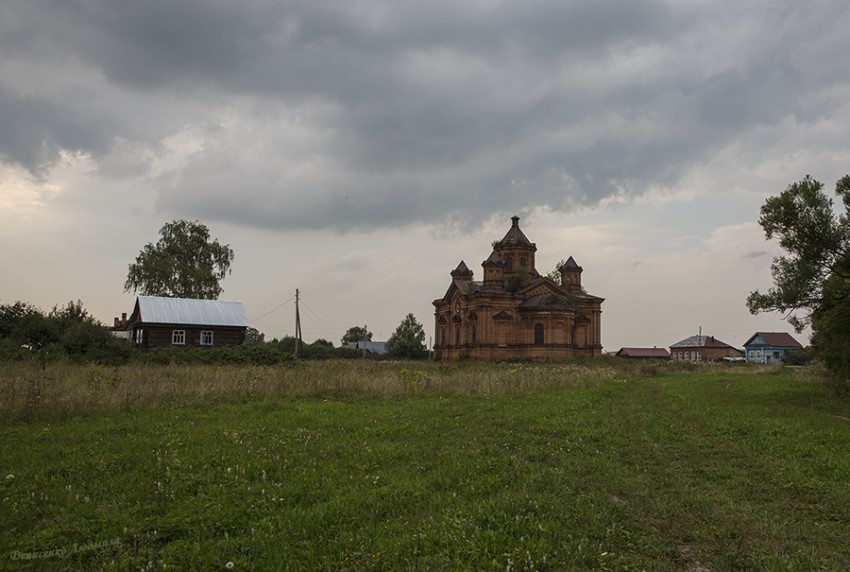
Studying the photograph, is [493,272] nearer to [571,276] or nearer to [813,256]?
[571,276]

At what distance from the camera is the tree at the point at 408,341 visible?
3100 inches

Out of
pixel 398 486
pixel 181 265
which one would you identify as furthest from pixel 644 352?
pixel 398 486

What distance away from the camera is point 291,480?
7.64 meters

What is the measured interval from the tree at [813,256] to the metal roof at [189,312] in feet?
A: 123

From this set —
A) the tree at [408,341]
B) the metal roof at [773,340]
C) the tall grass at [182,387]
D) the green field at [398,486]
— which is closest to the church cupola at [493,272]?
the tree at [408,341]

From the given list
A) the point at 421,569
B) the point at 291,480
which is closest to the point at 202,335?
the point at 291,480

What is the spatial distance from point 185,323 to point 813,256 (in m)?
39.9

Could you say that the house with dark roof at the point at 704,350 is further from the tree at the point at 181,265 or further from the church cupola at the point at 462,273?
the tree at the point at 181,265

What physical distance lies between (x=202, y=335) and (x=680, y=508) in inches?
1738

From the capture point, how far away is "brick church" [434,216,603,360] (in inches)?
2228

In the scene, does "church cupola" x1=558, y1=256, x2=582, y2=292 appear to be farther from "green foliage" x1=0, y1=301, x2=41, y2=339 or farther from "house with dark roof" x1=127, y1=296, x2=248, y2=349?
"green foliage" x1=0, y1=301, x2=41, y2=339

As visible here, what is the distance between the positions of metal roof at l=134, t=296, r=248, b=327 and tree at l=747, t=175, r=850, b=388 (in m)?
37.6

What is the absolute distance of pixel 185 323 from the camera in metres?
45.1

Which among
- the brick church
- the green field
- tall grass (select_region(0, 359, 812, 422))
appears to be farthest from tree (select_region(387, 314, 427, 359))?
the green field
